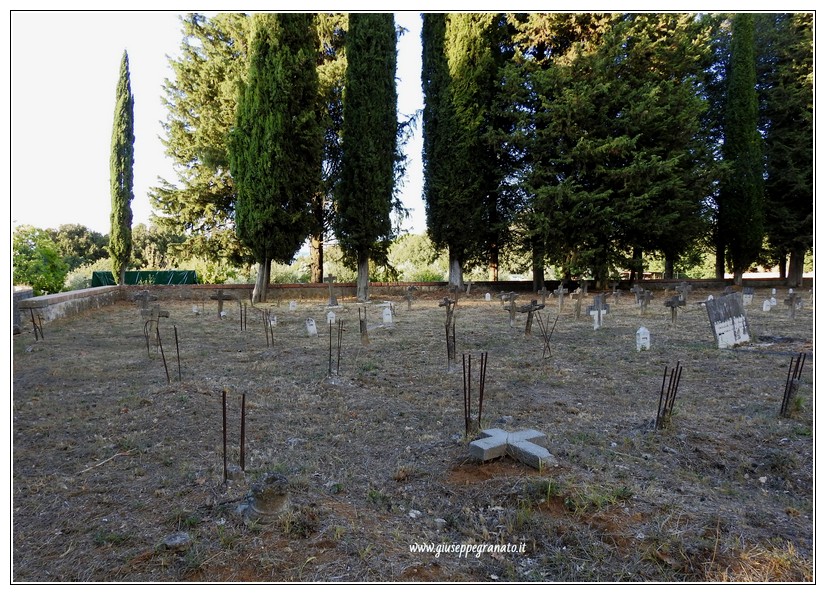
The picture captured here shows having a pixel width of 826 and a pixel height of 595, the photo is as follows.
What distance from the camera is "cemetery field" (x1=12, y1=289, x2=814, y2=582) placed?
229 cm

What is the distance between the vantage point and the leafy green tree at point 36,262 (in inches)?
507

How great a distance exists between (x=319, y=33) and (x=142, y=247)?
20502mm

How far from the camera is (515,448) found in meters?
3.36

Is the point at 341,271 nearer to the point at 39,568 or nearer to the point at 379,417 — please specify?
the point at 379,417

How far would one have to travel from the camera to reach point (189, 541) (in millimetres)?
2381

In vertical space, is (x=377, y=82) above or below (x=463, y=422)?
above

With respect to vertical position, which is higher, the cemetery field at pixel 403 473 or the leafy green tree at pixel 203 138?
the leafy green tree at pixel 203 138

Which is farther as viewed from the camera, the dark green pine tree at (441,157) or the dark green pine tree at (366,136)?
the dark green pine tree at (441,157)

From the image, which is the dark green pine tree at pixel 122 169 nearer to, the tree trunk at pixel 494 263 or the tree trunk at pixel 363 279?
the tree trunk at pixel 363 279

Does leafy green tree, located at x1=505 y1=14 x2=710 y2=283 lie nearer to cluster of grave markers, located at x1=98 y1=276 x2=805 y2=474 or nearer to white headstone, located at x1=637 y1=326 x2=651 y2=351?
cluster of grave markers, located at x1=98 y1=276 x2=805 y2=474

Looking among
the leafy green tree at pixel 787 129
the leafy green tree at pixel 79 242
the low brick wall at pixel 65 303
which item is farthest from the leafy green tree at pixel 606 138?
the leafy green tree at pixel 79 242

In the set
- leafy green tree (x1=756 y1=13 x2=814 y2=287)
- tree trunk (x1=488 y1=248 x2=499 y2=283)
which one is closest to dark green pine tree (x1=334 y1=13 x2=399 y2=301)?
tree trunk (x1=488 y1=248 x2=499 y2=283)

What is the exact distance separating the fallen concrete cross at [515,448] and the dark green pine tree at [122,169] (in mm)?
18530

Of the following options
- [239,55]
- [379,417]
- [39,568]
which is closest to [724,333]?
[379,417]
